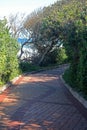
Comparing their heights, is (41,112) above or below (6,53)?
below

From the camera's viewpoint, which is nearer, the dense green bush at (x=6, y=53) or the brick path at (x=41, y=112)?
the brick path at (x=41, y=112)

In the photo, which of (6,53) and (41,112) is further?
(6,53)

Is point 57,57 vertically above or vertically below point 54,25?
below

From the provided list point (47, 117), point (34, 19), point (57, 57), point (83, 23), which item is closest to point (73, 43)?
point (83, 23)

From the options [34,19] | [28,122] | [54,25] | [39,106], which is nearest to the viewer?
[28,122]

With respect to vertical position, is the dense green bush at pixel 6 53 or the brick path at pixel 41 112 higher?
the dense green bush at pixel 6 53

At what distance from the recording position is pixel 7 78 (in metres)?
18.2

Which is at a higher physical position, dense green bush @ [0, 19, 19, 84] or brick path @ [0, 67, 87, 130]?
dense green bush @ [0, 19, 19, 84]

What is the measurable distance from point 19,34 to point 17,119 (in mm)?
22621

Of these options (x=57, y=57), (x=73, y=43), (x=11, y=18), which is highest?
(x=11, y=18)

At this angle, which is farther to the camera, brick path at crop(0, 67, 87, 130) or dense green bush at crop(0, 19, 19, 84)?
dense green bush at crop(0, 19, 19, 84)

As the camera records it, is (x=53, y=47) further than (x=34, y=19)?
Yes

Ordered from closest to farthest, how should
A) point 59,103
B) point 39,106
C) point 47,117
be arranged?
point 47,117 → point 39,106 → point 59,103

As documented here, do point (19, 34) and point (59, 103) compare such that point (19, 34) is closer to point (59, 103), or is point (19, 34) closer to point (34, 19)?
point (34, 19)
